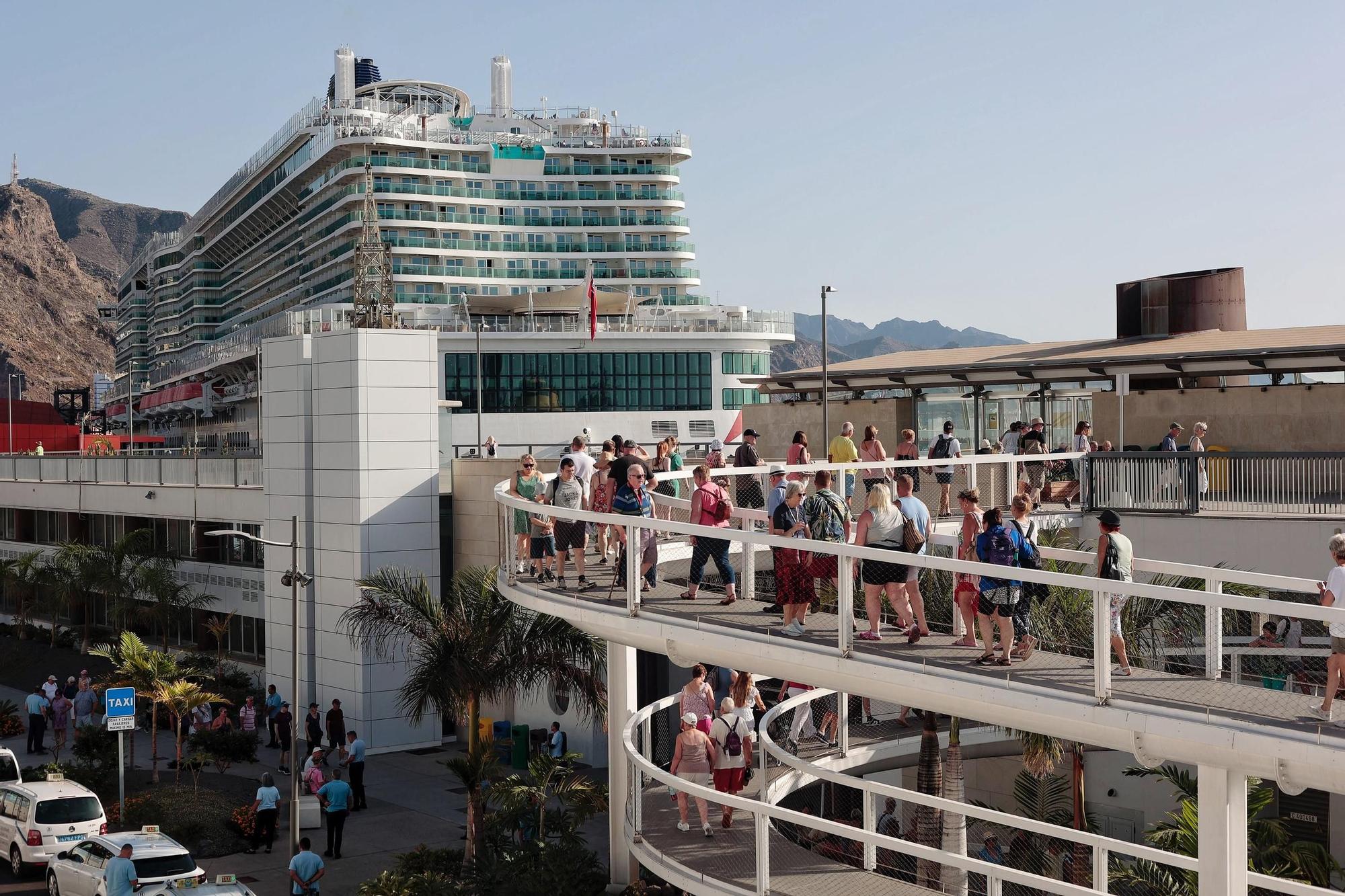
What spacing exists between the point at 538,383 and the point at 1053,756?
2263 inches

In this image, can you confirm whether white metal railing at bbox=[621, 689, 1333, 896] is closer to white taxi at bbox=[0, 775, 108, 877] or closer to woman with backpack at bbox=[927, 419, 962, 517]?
woman with backpack at bbox=[927, 419, 962, 517]

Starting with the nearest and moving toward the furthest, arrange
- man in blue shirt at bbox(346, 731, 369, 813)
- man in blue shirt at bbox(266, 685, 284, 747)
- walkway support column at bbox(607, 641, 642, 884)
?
walkway support column at bbox(607, 641, 642, 884) → man in blue shirt at bbox(346, 731, 369, 813) → man in blue shirt at bbox(266, 685, 284, 747)

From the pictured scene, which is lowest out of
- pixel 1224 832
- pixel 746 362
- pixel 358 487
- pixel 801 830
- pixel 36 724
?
pixel 36 724

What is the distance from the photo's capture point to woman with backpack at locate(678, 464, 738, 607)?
553 inches

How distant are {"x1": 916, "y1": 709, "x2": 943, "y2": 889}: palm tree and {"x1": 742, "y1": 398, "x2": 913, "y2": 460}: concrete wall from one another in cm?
1329

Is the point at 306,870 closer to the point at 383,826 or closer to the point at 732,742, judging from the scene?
the point at 383,826

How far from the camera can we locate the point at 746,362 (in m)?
76.4

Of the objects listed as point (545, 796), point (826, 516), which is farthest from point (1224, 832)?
point (545, 796)

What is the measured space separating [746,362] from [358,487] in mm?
46016

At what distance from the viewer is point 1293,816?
19953 millimetres

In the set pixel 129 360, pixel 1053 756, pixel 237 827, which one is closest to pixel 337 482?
pixel 237 827

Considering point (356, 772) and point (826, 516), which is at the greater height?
point (826, 516)

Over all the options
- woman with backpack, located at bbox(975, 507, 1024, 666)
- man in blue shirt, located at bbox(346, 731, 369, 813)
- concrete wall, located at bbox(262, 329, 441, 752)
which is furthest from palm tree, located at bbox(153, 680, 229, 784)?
woman with backpack, located at bbox(975, 507, 1024, 666)

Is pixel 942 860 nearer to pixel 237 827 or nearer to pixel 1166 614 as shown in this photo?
pixel 1166 614
